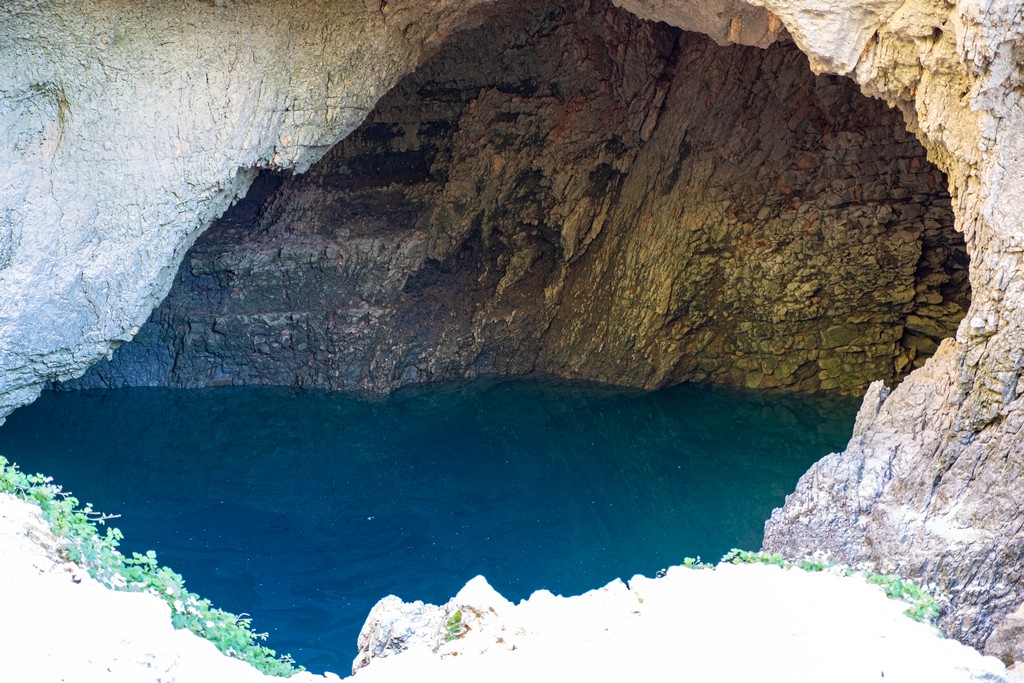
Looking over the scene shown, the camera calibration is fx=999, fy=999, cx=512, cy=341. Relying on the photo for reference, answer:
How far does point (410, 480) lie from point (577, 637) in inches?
177

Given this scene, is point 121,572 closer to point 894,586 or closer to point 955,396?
point 894,586

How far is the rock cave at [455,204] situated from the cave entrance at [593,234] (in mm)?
22

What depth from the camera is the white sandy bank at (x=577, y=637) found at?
2457 millimetres

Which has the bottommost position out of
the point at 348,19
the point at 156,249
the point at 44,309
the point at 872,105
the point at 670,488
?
the point at 670,488

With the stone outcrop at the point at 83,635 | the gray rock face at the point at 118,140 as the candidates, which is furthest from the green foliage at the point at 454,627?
the gray rock face at the point at 118,140

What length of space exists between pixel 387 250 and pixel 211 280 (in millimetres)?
1569

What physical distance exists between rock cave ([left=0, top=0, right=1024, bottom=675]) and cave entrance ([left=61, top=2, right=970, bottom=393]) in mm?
22

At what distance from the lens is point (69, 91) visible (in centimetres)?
551

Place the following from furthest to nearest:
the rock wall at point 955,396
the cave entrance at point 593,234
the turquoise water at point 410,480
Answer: the cave entrance at point 593,234, the turquoise water at point 410,480, the rock wall at point 955,396

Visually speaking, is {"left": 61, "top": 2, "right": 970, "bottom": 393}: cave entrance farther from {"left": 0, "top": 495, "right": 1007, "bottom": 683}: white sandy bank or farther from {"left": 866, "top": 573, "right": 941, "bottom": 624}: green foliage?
{"left": 0, "top": 495, "right": 1007, "bottom": 683}: white sandy bank

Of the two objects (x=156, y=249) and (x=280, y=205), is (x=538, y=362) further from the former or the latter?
(x=156, y=249)

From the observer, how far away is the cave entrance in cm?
850

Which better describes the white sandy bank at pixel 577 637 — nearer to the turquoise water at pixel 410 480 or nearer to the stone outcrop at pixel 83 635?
the stone outcrop at pixel 83 635

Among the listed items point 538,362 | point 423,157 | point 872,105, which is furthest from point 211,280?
point 872,105
